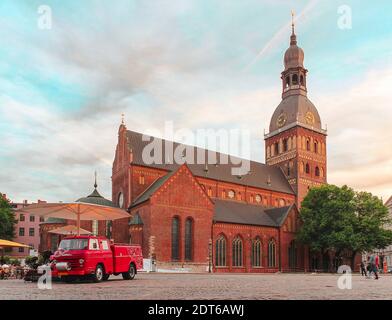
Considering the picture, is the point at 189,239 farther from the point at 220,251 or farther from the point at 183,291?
the point at 183,291

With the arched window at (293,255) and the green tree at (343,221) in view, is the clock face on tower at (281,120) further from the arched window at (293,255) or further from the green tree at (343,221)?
the arched window at (293,255)

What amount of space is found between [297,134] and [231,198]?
1707cm

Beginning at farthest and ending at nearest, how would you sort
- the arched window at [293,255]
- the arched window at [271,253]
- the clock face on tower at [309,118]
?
the clock face on tower at [309,118] → the arched window at [293,255] → the arched window at [271,253]

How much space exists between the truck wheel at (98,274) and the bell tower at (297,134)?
54.4 meters

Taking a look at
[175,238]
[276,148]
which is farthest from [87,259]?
[276,148]

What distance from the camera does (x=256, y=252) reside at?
59.5m

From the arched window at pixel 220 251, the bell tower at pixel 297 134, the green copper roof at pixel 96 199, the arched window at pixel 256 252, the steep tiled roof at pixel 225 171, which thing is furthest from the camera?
the bell tower at pixel 297 134

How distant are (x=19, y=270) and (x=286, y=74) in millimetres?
59987

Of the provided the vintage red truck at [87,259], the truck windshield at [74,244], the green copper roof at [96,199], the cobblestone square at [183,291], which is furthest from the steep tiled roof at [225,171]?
the cobblestone square at [183,291]

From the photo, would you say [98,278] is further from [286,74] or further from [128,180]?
[286,74]

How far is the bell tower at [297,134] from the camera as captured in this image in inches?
2908

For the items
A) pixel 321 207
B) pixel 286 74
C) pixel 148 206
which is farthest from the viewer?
pixel 286 74
